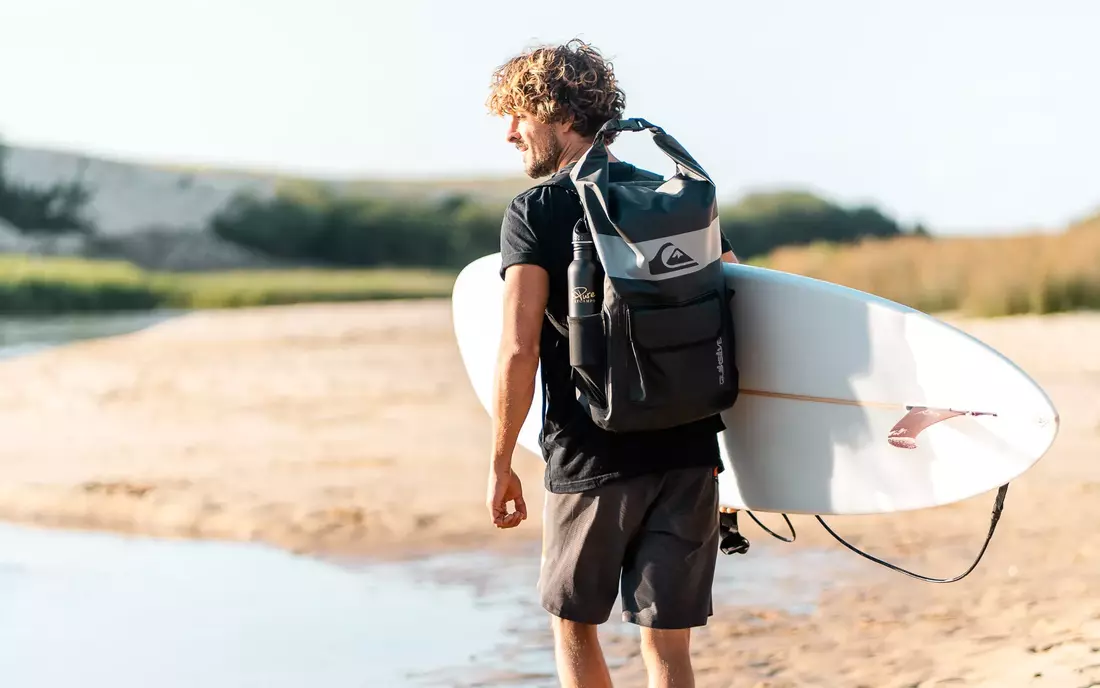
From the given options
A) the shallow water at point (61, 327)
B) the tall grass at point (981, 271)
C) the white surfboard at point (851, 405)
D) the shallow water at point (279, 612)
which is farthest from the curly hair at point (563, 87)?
A: the shallow water at point (61, 327)

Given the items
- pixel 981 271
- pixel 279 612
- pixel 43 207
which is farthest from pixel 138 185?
pixel 279 612

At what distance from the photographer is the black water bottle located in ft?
7.97

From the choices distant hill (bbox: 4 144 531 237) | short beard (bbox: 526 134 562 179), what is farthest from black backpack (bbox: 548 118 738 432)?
distant hill (bbox: 4 144 531 237)

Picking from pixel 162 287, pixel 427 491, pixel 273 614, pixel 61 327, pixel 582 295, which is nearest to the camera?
pixel 582 295

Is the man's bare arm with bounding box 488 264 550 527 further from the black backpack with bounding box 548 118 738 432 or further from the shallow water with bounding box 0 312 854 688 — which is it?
the shallow water with bounding box 0 312 854 688

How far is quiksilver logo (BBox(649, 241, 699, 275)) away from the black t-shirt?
0.51 feet

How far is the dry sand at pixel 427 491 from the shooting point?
401 centimetres

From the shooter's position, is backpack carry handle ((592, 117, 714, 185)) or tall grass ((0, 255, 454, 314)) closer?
backpack carry handle ((592, 117, 714, 185))

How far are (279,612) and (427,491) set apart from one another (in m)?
2.39

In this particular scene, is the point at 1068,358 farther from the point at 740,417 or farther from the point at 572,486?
the point at 572,486

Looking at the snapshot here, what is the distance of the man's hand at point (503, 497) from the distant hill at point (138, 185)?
3548cm

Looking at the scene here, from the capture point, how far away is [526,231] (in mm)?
2465

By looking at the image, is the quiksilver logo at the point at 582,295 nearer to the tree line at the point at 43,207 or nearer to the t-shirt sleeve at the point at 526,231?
the t-shirt sleeve at the point at 526,231

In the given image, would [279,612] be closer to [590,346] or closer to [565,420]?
[565,420]
